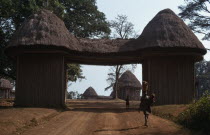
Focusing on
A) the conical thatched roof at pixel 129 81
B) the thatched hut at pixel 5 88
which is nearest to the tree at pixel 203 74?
the conical thatched roof at pixel 129 81

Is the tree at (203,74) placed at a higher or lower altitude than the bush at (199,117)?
higher

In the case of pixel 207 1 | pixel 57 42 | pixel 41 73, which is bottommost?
pixel 41 73

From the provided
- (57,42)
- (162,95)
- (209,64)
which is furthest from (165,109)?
(209,64)

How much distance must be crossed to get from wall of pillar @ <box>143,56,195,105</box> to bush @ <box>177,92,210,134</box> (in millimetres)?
7449

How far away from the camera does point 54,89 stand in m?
20.0

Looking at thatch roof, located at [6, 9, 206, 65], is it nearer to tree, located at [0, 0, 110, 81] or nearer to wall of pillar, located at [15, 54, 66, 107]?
wall of pillar, located at [15, 54, 66, 107]

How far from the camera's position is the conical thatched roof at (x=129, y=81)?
43156mm

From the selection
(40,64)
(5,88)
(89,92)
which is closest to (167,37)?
(40,64)

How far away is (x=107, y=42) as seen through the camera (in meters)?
23.5

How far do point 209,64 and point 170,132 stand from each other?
214 ft

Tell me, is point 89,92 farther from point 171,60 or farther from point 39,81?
point 171,60

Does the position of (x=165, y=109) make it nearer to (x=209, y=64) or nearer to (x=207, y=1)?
(x=207, y=1)

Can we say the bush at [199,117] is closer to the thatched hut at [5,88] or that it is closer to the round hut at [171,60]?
the round hut at [171,60]

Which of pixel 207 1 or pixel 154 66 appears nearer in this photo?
pixel 154 66
